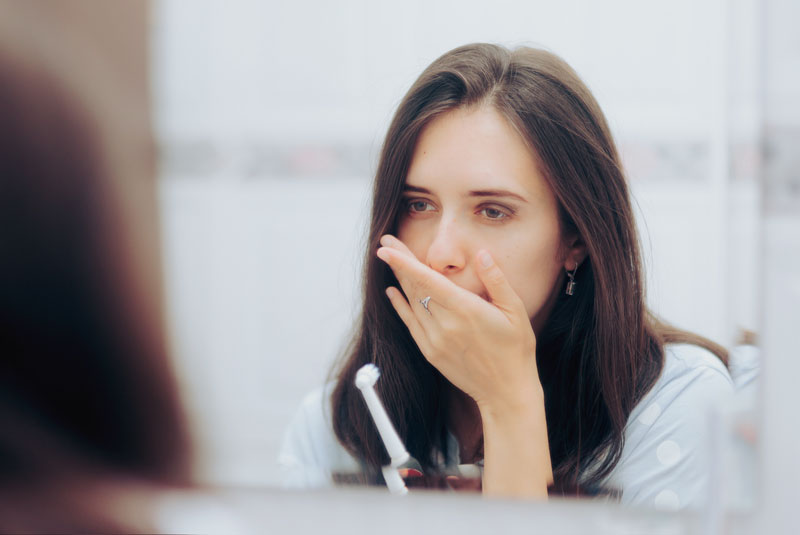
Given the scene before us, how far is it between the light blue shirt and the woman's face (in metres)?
0.12

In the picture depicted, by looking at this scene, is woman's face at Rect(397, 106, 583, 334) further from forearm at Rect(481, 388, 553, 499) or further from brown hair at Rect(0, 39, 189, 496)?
brown hair at Rect(0, 39, 189, 496)

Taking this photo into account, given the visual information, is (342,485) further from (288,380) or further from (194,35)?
(194,35)

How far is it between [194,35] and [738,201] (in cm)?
50

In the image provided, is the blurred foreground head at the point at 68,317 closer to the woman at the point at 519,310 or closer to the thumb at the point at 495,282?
the woman at the point at 519,310

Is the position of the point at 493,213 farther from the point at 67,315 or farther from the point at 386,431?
the point at 67,315

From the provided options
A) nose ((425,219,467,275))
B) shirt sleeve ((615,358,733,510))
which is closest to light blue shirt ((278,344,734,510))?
shirt sleeve ((615,358,733,510))

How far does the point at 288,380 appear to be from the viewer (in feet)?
1.89

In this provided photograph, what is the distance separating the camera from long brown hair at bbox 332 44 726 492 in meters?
0.52

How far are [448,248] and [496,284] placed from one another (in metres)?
0.05

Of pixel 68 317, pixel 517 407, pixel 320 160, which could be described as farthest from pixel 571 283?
pixel 68 317

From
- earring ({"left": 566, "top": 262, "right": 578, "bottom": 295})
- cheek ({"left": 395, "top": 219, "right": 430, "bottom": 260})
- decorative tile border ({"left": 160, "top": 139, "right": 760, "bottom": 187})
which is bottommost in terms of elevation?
earring ({"left": 566, "top": 262, "right": 578, "bottom": 295})

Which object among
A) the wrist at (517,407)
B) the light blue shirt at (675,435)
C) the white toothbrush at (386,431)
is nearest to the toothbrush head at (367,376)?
the white toothbrush at (386,431)

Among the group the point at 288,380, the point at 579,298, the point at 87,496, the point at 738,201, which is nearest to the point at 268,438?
the point at 288,380

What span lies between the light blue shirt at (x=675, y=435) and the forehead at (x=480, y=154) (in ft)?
0.65
